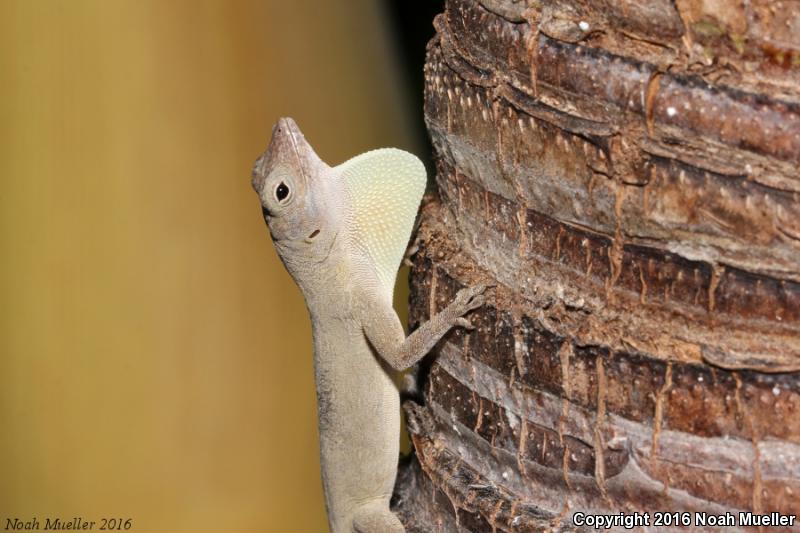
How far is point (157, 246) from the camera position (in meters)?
4.27

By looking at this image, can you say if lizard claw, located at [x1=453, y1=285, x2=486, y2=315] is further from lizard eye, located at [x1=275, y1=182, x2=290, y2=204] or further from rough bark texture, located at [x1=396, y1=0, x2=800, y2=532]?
lizard eye, located at [x1=275, y1=182, x2=290, y2=204]

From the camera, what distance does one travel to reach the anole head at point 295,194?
2.48m

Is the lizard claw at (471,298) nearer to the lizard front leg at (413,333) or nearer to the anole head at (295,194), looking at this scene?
the lizard front leg at (413,333)

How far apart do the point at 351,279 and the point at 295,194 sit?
0.31 m

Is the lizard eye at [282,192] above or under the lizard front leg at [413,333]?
above

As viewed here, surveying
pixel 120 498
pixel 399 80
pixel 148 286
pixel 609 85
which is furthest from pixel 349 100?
pixel 609 85

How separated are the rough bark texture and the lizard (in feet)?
2.02

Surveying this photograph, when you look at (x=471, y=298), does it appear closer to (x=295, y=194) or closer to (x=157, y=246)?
(x=295, y=194)

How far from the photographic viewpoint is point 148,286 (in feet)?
14.0

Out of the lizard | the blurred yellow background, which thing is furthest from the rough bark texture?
the blurred yellow background

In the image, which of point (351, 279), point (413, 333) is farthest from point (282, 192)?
point (413, 333)

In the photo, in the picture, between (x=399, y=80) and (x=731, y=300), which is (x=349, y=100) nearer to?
(x=399, y=80)

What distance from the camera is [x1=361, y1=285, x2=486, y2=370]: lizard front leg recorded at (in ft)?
6.30

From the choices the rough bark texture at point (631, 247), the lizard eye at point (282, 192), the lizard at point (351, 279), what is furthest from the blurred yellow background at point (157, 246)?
the rough bark texture at point (631, 247)
